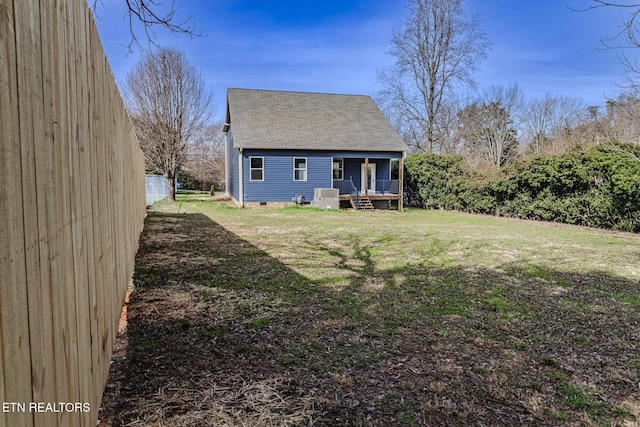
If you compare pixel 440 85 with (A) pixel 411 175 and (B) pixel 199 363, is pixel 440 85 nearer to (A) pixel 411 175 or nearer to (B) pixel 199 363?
(A) pixel 411 175

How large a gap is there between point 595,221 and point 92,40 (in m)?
14.7

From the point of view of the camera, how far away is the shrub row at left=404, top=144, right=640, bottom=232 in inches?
456

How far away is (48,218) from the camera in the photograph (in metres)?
1.20

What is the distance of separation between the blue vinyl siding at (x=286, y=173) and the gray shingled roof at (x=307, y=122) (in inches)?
16.4

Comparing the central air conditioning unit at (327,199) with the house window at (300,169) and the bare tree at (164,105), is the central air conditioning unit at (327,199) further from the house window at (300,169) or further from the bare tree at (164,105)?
the bare tree at (164,105)

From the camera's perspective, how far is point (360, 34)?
22.1 m

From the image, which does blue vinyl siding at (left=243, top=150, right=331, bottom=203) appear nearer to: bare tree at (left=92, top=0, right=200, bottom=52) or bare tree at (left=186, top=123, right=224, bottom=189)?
bare tree at (left=92, top=0, right=200, bottom=52)

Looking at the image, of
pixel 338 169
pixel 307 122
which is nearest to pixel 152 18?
pixel 338 169

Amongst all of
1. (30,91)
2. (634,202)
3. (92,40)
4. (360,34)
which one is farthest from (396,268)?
(360,34)

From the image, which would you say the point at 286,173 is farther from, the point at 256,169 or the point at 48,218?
the point at 48,218

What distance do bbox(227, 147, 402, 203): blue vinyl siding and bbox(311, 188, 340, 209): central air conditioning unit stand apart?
1045 mm

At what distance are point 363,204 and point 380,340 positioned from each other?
16519 millimetres

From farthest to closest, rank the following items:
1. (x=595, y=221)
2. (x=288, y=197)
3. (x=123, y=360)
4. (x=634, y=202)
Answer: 1. (x=288, y=197)
2. (x=595, y=221)
3. (x=634, y=202)
4. (x=123, y=360)

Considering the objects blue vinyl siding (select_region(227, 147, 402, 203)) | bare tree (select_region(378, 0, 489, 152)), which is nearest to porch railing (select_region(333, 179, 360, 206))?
blue vinyl siding (select_region(227, 147, 402, 203))
